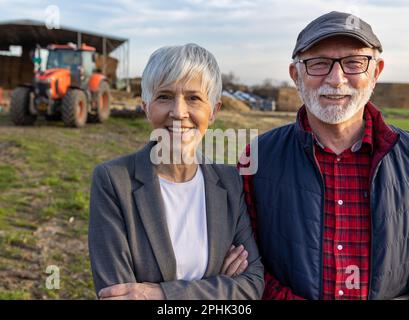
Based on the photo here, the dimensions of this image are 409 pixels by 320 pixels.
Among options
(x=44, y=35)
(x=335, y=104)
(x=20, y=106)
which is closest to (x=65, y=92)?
(x=20, y=106)

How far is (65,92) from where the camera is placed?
490 inches

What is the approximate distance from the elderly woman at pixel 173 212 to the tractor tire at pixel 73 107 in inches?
398

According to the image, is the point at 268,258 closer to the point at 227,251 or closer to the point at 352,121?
the point at 227,251

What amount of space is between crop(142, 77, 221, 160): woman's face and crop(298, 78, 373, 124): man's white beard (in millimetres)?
483

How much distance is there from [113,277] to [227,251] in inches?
16.9

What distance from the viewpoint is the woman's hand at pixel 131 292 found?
1745 mm

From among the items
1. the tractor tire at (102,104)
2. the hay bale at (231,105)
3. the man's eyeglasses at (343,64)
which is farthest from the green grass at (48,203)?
the hay bale at (231,105)

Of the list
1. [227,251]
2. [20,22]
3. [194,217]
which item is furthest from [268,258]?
[20,22]

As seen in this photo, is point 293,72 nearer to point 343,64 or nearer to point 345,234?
point 343,64

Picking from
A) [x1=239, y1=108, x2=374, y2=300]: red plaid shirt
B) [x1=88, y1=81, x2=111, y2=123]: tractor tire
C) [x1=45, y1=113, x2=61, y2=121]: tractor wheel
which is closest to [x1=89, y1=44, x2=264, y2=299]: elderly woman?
[x1=239, y1=108, x2=374, y2=300]: red plaid shirt

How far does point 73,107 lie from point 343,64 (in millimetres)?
10189

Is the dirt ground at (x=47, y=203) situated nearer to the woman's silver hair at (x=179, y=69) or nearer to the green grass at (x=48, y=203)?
the green grass at (x=48, y=203)

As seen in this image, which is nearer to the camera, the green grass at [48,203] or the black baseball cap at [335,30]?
the black baseball cap at [335,30]

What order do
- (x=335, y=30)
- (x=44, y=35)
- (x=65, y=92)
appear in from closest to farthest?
(x=335, y=30) < (x=65, y=92) < (x=44, y=35)
